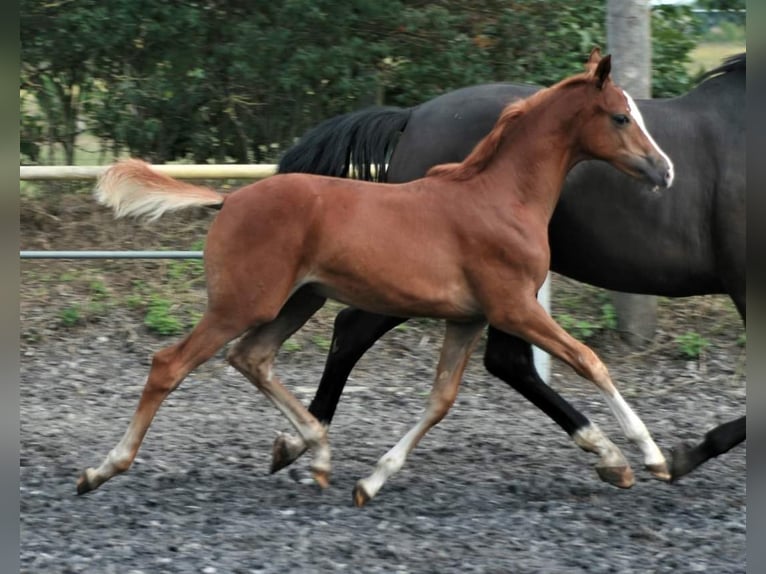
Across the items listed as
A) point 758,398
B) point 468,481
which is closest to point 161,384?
point 468,481

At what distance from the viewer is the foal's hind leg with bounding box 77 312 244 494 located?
441 cm

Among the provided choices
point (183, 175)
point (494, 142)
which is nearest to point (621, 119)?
point (494, 142)

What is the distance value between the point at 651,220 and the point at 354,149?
1316mm

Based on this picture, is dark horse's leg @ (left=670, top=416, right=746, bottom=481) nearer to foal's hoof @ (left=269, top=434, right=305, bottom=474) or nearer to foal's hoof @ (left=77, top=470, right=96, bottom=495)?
foal's hoof @ (left=269, top=434, right=305, bottom=474)

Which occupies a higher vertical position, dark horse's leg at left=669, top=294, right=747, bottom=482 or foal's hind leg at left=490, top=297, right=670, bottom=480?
foal's hind leg at left=490, top=297, right=670, bottom=480

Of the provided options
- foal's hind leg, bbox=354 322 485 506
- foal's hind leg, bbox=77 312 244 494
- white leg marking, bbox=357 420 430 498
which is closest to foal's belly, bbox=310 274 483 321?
foal's hind leg, bbox=354 322 485 506

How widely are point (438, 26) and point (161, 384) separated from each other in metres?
4.36

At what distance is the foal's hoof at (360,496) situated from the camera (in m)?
4.55

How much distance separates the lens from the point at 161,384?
174 inches

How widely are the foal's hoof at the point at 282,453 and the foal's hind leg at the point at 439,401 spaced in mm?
416

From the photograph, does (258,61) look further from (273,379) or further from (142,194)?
(273,379)

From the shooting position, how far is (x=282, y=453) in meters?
4.90

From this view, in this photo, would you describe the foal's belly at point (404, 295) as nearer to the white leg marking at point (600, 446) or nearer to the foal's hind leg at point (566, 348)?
the foal's hind leg at point (566, 348)

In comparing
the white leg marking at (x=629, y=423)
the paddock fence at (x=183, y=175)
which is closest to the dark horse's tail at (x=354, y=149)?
the paddock fence at (x=183, y=175)
